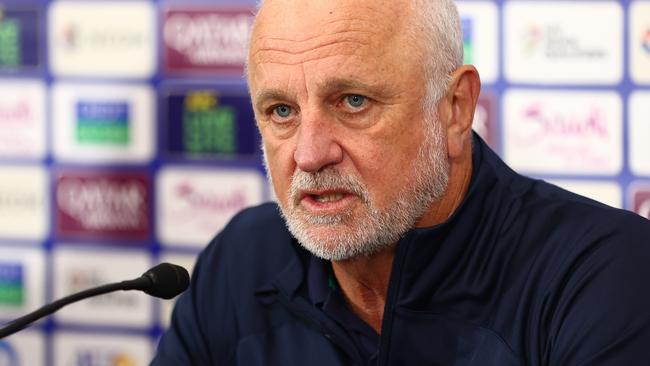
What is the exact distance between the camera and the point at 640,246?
1198 mm

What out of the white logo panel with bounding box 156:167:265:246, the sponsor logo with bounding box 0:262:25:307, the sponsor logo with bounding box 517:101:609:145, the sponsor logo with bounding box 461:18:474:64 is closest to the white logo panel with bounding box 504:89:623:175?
the sponsor logo with bounding box 517:101:609:145

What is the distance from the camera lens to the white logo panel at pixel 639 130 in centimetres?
206

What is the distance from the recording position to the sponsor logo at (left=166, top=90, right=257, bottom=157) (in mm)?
2301

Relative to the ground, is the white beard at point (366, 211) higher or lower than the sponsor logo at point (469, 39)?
lower

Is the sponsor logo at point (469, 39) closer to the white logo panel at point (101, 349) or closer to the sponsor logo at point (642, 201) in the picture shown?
Result: the sponsor logo at point (642, 201)

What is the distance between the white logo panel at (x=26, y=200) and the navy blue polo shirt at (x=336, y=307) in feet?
4.05

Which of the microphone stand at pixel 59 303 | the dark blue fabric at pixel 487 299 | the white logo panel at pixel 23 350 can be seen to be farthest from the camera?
the white logo panel at pixel 23 350

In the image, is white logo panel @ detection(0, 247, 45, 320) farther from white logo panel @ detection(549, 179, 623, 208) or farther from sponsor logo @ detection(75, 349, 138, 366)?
white logo panel @ detection(549, 179, 623, 208)

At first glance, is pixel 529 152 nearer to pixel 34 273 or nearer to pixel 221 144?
pixel 221 144

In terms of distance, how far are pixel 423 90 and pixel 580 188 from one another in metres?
0.99

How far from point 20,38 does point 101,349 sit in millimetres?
765

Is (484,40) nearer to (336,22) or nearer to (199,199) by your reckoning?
(199,199)

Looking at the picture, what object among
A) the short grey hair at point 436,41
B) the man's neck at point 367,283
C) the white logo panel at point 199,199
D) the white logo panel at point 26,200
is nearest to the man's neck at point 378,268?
the man's neck at point 367,283

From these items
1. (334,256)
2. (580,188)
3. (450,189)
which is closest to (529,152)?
(580,188)
